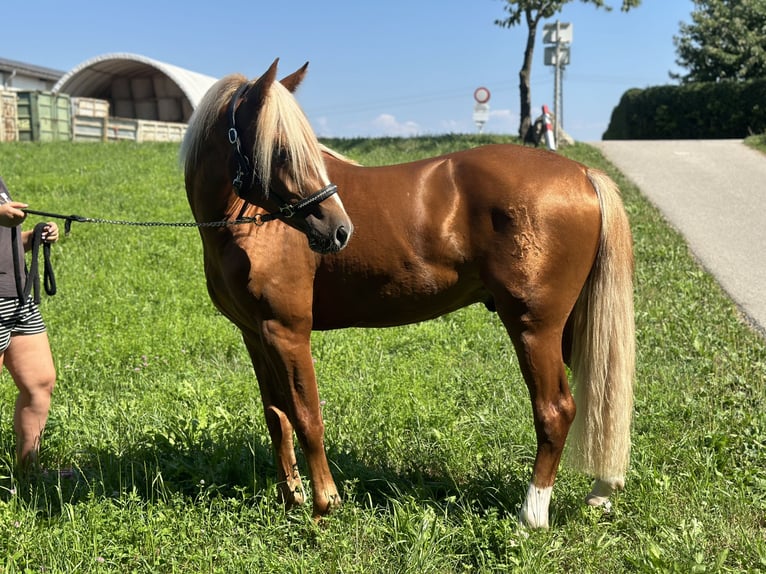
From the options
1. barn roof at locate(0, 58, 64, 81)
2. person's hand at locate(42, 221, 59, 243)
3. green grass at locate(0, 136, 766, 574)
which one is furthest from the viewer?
barn roof at locate(0, 58, 64, 81)

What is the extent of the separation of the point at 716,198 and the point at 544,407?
414 inches

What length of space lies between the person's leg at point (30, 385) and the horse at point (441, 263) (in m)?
1.05

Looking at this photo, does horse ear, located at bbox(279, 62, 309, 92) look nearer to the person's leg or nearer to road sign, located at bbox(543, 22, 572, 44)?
the person's leg

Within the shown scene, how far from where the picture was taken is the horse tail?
9.74 ft

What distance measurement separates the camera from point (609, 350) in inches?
119

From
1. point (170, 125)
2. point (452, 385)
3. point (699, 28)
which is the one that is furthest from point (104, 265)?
point (699, 28)

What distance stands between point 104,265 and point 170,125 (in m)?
21.4

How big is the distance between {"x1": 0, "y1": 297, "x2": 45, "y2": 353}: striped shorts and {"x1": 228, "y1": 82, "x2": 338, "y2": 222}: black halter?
1330 millimetres

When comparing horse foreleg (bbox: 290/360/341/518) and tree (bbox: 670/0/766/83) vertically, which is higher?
tree (bbox: 670/0/766/83)

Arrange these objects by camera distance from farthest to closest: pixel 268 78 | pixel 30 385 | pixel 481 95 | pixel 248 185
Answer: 1. pixel 481 95
2. pixel 30 385
3. pixel 248 185
4. pixel 268 78

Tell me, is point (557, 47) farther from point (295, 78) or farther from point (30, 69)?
point (30, 69)

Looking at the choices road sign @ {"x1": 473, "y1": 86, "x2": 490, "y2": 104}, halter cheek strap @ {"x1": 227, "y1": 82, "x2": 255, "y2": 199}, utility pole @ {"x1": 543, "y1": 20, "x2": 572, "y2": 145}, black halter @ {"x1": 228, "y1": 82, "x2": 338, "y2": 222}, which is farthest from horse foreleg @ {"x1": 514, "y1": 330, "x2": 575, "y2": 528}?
road sign @ {"x1": 473, "y1": 86, "x2": 490, "y2": 104}

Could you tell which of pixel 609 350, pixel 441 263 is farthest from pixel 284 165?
pixel 609 350

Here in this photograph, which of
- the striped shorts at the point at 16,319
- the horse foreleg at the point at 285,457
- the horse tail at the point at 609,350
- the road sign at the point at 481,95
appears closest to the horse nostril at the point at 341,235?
the horse foreleg at the point at 285,457
